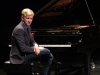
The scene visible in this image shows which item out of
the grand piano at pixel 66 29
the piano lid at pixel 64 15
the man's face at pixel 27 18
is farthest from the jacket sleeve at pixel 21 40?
the piano lid at pixel 64 15

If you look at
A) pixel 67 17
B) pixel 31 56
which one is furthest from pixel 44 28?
pixel 31 56

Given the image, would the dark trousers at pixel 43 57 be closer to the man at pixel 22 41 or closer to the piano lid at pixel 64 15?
the man at pixel 22 41

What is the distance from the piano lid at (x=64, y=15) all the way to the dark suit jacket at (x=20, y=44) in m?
1.37

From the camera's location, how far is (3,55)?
5895mm

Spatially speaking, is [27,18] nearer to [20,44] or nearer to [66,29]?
[20,44]

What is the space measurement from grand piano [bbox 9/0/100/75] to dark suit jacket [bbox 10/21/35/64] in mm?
903

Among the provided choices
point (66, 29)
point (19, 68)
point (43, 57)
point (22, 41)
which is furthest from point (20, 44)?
point (66, 29)

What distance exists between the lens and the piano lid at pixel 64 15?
5000 millimetres

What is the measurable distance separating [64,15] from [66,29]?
54cm

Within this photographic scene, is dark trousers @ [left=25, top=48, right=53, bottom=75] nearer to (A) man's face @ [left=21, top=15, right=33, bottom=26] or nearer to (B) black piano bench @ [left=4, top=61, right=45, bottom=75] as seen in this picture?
(B) black piano bench @ [left=4, top=61, right=45, bottom=75]

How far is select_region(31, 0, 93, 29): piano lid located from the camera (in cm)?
500

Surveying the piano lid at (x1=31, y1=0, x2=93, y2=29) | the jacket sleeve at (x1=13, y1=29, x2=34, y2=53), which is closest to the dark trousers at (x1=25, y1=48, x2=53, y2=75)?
the jacket sleeve at (x1=13, y1=29, x2=34, y2=53)

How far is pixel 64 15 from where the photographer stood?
16.7ft

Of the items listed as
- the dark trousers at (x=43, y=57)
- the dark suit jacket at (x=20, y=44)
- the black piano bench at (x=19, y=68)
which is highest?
the dark suit jacket at (x=20, y=44)
